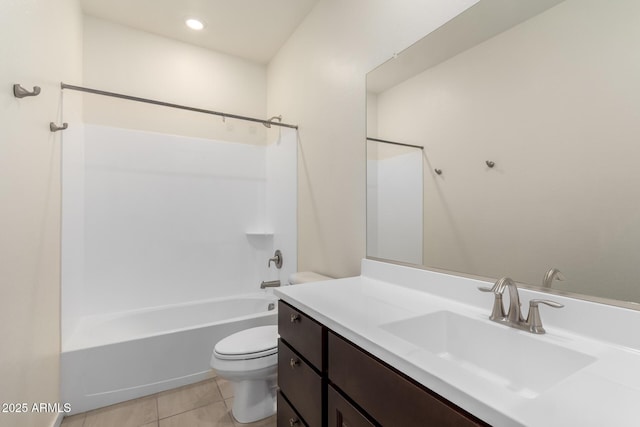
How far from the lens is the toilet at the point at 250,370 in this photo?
1585mm

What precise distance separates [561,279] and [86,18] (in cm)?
340

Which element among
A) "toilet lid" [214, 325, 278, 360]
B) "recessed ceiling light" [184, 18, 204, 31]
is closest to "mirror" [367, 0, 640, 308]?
"toilet lid" [214, 325, 278, 360]

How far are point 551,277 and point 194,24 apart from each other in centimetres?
286

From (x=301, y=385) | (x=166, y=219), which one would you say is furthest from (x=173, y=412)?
(x=166, y=219)

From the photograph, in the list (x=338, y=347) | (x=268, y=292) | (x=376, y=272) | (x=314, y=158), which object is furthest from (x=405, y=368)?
(x=268, y=292)

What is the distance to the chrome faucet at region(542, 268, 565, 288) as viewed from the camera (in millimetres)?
896

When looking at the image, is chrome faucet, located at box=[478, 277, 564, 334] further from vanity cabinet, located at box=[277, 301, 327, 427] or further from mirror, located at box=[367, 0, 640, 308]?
vanity cabinet, located at box=[277, 301, 327, 427]

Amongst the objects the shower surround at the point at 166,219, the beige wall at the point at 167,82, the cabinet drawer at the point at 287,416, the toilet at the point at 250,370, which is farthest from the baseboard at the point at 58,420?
the beige wall at the point at 167,82

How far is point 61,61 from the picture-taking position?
69.4 inches

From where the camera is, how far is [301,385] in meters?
1.11

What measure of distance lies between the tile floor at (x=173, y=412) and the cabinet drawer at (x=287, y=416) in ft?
1.48

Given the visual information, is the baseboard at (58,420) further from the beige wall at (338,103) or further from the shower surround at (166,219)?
the beige wall at (338,103)

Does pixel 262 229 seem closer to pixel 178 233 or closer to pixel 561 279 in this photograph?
pixel 178 233

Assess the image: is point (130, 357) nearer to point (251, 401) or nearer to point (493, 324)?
point (251, 401)
